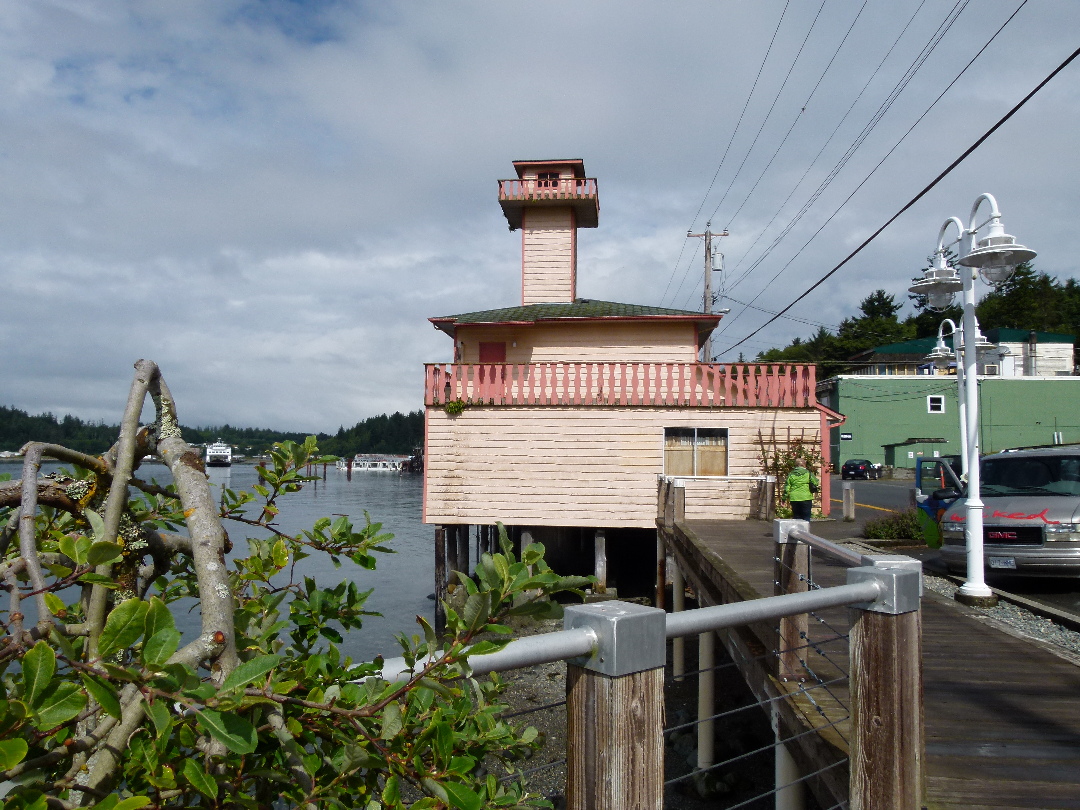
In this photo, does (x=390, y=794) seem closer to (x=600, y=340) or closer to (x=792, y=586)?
(x=792, y=586)

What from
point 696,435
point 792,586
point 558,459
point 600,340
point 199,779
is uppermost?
point 600,340

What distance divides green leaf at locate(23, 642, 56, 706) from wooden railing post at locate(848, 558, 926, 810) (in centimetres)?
256

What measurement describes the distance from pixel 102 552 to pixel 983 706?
535cm

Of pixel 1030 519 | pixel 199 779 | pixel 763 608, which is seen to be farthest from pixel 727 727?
pixel 199 779

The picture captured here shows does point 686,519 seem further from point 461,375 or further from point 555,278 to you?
point 555,278

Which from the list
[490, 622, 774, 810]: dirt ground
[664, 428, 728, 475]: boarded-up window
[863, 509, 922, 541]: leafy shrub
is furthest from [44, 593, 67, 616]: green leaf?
[664, 428, 728, 475]: boarded-up window

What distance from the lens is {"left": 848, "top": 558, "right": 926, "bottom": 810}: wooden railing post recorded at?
2766 mm

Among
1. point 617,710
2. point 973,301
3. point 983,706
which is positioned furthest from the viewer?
point 973,301

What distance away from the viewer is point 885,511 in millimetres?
23219

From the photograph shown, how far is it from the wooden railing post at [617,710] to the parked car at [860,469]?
45.5 meters

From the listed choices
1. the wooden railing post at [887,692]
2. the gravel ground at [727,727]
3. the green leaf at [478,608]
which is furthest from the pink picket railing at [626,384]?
the green leaf at [478,608]

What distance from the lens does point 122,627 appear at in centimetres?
109

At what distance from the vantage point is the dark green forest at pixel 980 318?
70.6 metres

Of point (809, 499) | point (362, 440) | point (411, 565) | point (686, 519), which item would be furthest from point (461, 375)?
point (362, 440)
